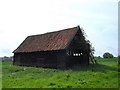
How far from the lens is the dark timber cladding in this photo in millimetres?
31234

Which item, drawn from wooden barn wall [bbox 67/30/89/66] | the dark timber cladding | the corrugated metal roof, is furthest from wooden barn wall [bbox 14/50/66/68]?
wooden barn wall [bbox 67/30/89/66]

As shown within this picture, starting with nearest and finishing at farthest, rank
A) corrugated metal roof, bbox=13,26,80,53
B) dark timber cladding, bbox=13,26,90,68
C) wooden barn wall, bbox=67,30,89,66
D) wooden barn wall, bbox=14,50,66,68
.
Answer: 1. dark timber cladding, bbox=13,26,90,68
2. wooden barn wall, bbox=14,50,66,68
3. wooden barn wall, bbox=67,30,89,66
4. corrugated metal roof, bbox=13,26,80,53

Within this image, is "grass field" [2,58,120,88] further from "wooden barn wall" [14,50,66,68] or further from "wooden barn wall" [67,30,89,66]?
"wooden barn wall" [67,30,89,66]

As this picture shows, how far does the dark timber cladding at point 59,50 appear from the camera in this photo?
3123 cm

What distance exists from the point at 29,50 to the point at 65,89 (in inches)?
1072

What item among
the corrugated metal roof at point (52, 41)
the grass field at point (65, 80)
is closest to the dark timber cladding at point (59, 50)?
the corrugated metal roof at point (52, 41)

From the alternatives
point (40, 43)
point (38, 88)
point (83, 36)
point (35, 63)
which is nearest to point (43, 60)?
point (35, 63)

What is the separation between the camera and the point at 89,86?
1391cm

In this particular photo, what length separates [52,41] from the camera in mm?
36344

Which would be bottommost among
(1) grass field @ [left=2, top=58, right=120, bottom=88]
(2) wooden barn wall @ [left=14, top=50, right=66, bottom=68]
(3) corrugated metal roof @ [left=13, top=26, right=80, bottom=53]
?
(1) grass field @ [left=2, top=58, right=120, bottom=88]

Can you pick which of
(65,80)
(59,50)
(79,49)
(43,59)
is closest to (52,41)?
(43,59)

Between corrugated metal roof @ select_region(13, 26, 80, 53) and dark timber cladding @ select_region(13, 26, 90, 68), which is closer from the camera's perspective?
dark timber cladding @ select_region(13, 26, 90, 68)

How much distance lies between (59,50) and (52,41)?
516 cm

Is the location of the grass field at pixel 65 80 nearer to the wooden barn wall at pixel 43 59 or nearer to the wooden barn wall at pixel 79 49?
the wooden barn wall at pixel 43 59
